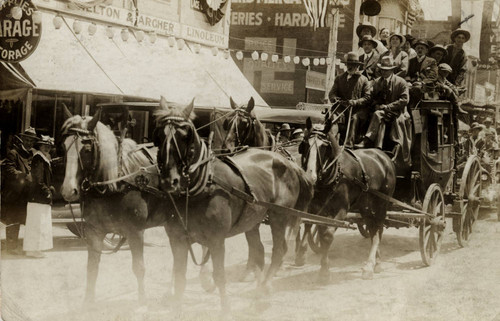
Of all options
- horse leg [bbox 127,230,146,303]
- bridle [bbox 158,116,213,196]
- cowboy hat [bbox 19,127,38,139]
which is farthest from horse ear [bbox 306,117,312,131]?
cowboy hat [bbox 19,127,38,139]

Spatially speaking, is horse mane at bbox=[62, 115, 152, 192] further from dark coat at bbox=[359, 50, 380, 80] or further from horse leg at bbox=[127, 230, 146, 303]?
dark coat at bbox=[359, 50, 380, 80]

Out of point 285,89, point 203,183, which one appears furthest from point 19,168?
point 285,89

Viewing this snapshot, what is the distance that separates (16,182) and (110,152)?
1294mm

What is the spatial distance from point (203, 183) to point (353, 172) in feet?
8.70

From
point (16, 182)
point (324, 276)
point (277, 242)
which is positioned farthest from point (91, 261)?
point (324, 276)

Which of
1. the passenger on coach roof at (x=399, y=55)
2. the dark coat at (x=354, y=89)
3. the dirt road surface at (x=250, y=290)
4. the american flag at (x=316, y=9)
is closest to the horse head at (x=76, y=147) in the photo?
the dirt road surface at (x=250, y=290)

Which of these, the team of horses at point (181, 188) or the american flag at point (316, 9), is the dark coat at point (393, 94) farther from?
the team of horses at point (181, 188)

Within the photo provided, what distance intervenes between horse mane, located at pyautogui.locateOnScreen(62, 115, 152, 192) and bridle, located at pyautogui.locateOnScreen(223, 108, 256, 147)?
1394 mm

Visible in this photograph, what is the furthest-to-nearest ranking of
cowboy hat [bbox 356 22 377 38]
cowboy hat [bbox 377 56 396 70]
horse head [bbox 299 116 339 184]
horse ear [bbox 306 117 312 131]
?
1. cowboy hat [bbox 356 22 377 38]
2. cowboy hat [bbox 377 56 396 70]
3. horse head [bbox 299 116 339 184]
4. horse ear [bbox 306 117 312 131]

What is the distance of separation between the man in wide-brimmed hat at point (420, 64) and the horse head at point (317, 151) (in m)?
2.75

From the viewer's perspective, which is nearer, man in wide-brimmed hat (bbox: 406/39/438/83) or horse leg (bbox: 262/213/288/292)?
horse leg (bbox: 262/213/288/292)

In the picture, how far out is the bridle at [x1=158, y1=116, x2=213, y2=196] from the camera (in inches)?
180

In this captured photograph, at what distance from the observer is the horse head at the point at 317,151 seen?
6.38 m

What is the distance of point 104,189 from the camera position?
4.92 meters
